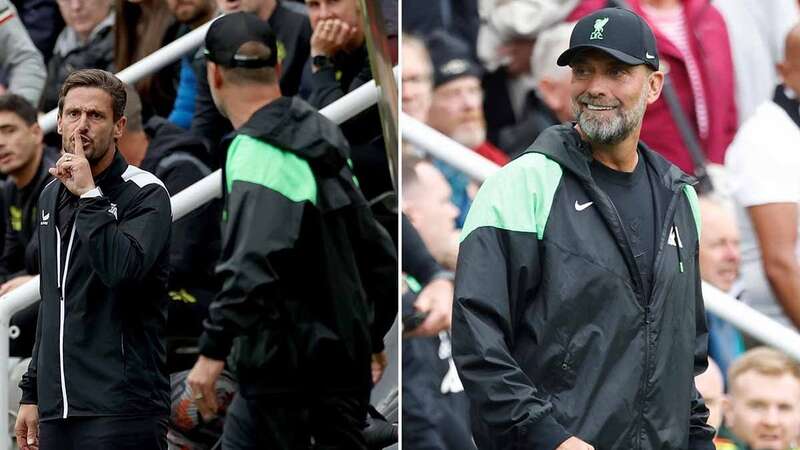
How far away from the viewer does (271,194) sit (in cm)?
477

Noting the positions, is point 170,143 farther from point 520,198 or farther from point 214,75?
point 520,198

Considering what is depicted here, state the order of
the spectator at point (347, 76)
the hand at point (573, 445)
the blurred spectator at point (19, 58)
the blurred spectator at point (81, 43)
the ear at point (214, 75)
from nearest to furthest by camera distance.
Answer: the hand at point (573, 445) < the ear at point (214, 75) < the spectator at point (347, 76) < the blurred spectator at point (81, 43) < the blurred spectator at point (19, 58)

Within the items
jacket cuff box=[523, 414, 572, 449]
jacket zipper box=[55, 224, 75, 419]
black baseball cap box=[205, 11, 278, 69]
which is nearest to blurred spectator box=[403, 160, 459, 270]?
black baseball cap box=[205, 11, 278, 69]

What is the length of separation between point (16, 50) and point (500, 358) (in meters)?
3.07

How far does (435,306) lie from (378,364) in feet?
1.33

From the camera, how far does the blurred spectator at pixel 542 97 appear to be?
17.5 ft

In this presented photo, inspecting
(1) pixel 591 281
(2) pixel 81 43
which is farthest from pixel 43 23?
(1) pixel 591 281

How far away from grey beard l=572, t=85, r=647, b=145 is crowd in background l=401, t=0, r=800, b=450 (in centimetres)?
112

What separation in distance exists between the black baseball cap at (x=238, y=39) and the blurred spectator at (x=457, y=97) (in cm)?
71

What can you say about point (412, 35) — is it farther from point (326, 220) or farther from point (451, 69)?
point (326, 220)

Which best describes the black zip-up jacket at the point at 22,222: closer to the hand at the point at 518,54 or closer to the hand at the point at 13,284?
the hand at the point at 13,284

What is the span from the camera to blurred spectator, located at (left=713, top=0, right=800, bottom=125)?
4.99 metres

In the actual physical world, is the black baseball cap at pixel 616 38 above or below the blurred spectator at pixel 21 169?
above

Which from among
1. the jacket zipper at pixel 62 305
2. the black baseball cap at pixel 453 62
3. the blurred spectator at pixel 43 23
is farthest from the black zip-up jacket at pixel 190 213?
the blurred spectator at pixel 43 23
